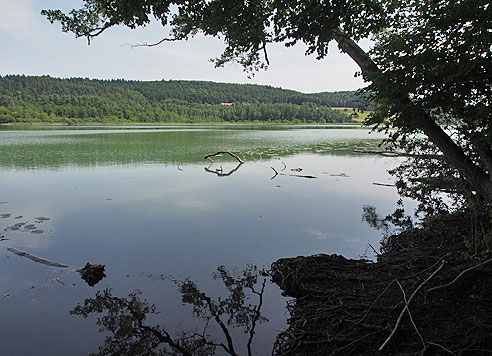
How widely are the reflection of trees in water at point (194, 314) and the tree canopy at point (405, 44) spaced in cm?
297

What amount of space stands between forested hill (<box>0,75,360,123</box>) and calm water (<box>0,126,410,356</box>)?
5558cm

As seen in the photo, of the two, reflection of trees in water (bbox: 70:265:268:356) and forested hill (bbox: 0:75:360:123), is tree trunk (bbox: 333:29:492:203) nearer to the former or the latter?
reflection of trees in water (bbox: 70:265:268:356)

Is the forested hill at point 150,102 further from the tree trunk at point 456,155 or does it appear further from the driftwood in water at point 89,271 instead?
the driftwood in water at point 89,271

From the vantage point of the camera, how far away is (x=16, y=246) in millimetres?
6070

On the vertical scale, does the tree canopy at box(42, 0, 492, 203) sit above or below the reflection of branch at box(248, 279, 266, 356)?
above

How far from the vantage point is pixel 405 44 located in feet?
13.7

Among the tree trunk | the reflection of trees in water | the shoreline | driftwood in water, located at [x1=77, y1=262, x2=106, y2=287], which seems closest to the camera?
the shoreline

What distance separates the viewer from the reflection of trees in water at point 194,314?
11.6 ft

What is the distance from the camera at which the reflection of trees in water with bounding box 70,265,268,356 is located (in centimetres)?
353

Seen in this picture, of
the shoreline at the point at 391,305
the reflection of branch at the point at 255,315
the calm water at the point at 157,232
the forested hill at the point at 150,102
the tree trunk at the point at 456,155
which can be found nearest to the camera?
the shoreline at the point at 391,305

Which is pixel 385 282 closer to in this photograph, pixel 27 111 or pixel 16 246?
pixel 16 246

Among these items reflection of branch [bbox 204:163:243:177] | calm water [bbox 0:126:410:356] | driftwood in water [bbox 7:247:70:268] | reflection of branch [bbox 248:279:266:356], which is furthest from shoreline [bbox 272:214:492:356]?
reflection of branch [bbox 204:163:243:177]

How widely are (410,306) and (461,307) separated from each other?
0.45 metres

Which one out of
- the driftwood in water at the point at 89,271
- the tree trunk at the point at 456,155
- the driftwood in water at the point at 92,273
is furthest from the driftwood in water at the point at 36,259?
the tree trunk at the point at 456,155
